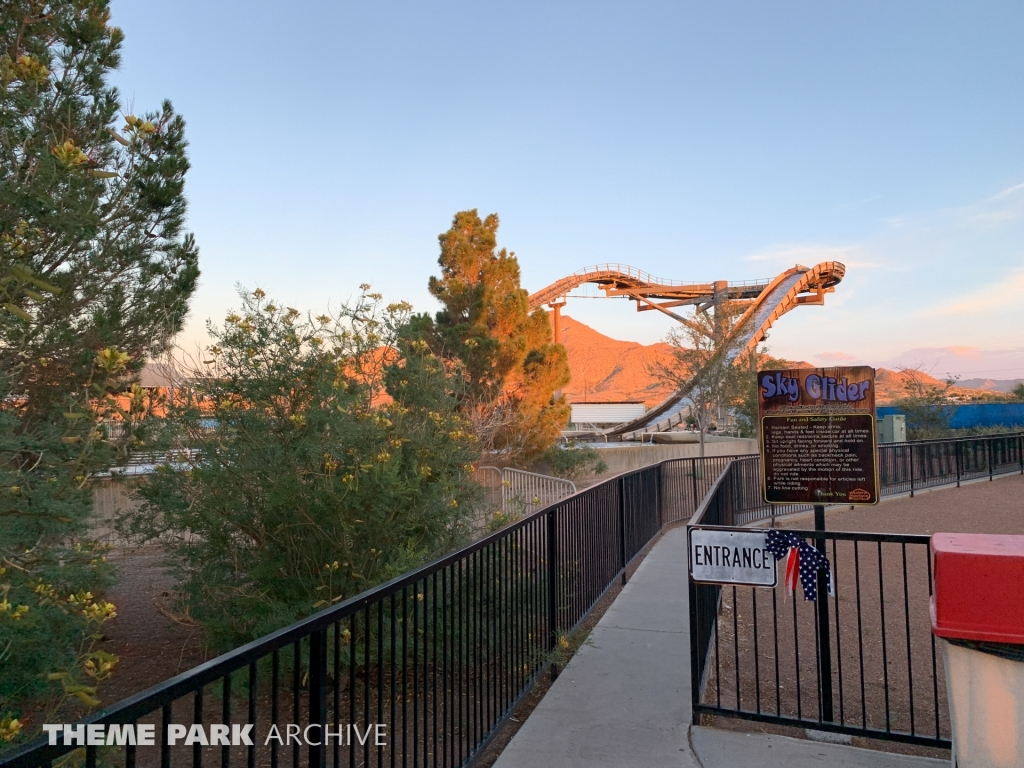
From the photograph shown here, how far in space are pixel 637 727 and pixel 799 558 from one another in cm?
148

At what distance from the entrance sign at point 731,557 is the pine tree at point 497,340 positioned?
46.2ft

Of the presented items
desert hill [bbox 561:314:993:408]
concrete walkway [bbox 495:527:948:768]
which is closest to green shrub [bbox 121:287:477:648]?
concrete walkway [bbox 495:527:948:768]

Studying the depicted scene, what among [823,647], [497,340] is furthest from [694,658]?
[497,340]

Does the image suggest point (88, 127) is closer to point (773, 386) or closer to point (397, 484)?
point (397, 484)

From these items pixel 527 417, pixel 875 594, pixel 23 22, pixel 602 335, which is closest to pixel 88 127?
pixel 23 22

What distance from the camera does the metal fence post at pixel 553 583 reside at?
535 cm

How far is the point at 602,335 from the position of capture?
173m

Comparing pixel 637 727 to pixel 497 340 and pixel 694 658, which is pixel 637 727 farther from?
pixel 497 340

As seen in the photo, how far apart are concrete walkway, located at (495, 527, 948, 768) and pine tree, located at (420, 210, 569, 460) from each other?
1278 cm

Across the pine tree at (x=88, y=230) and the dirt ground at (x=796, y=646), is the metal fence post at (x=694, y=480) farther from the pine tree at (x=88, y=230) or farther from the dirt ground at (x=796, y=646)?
the pine tree at (x=88, y=230)

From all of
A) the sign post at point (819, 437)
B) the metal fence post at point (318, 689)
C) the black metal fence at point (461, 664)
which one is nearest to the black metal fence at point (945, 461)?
the black metal fence at point (461, 664)

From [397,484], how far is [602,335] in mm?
170096

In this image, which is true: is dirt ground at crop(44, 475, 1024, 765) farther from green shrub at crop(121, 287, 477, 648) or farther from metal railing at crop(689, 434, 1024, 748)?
green shrub at crop(121, 287, 477, 648)

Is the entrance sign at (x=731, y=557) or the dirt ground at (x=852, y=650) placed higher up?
the entrance sign at (x=731, y=557)
